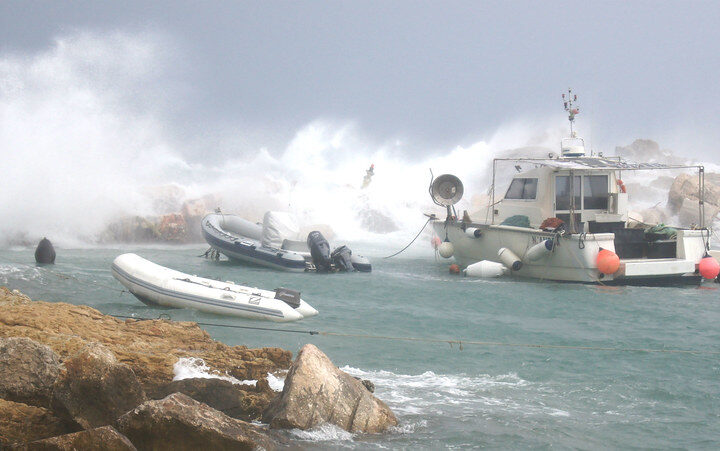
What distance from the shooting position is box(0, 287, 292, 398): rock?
7.16 metres

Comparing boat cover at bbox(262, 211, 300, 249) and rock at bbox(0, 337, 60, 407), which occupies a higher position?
boat cover at bbox(262, 211, 300, 249)

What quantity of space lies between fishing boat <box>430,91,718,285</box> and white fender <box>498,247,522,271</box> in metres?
0.02

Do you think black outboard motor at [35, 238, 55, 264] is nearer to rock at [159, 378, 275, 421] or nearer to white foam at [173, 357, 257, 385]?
white foam at [173, 357, 257, 385]

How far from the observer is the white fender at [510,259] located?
17.4 m

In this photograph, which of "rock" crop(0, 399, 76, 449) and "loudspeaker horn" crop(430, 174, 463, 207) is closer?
"rock" crop(0, 399, 76, 449)

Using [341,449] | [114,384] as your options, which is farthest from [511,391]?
[114,384]

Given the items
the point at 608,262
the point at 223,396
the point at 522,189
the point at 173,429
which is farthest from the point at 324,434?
the point at 522,189

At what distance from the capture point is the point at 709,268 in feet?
53.1

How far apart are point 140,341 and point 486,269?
36.7ft

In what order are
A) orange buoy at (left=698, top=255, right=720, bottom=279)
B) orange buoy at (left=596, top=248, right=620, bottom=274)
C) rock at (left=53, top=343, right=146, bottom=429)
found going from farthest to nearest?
orange buoy at (left=698, top=255, right=720, bottom=279)
orange buoy at (left=596, top=248, right=620, bottom=274)
rock at (left=53, top=343, right=146, bottom=429)

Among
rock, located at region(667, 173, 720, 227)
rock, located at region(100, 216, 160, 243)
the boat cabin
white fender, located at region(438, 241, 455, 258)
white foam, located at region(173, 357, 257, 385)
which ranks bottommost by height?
white foam, located at region(173, 357, 257, 385)

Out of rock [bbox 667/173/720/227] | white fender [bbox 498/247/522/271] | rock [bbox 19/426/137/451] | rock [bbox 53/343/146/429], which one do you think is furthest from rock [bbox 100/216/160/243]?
rock [bbox 667/173/720/227]

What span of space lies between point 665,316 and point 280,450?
30.5ft

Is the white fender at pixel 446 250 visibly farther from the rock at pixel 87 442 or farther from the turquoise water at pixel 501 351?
the rock at pixel 87 442
